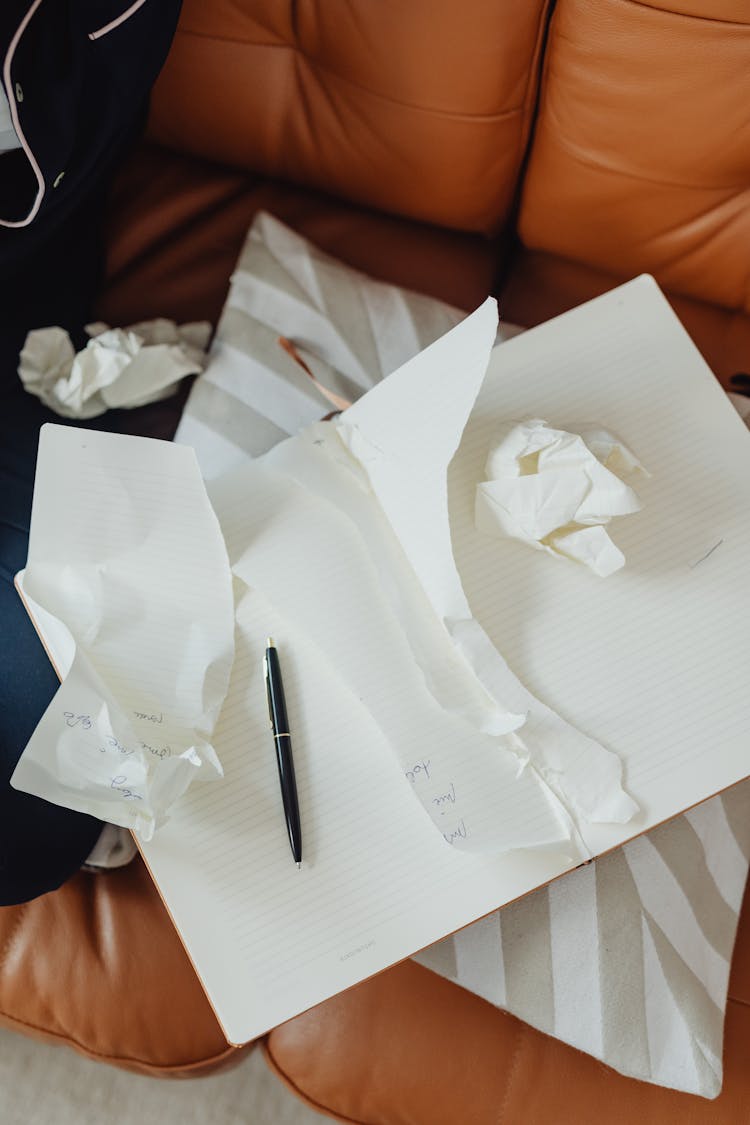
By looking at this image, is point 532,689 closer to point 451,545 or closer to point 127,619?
point 451,545

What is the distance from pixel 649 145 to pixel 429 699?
1.71 ft

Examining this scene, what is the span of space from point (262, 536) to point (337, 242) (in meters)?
0.43

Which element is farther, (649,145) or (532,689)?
(649,145)

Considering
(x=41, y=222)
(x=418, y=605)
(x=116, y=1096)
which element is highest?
(x=41, y=222)

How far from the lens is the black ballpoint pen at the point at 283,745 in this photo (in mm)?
600

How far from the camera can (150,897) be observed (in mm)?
831

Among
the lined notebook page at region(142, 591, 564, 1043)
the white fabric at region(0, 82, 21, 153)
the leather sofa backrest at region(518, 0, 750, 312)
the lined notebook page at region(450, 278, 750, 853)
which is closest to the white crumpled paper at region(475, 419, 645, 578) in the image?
the lined notebook page at region(450, 278, 750, 853)

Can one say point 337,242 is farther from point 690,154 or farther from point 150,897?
point 150,897

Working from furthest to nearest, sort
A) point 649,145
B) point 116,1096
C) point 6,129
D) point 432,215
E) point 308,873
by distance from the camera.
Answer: point 116,1096 → point 432,215 → point 649,145 → point 6,129 → point 308,873

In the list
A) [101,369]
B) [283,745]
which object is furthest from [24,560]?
[283,745]

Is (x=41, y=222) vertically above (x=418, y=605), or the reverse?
(x=41, y=222)

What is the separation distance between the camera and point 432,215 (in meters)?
0.94

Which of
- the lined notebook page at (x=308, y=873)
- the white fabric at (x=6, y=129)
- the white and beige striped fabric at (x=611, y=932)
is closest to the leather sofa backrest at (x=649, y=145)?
the white and beige striped fabric at (x=611, y=932)

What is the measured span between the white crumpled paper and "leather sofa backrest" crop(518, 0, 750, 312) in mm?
→ 304
